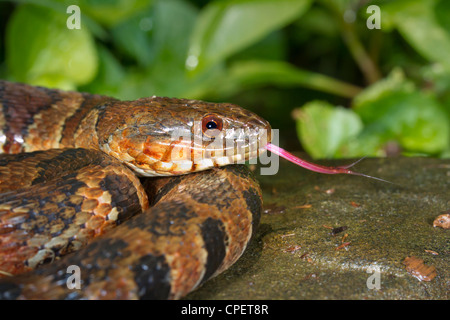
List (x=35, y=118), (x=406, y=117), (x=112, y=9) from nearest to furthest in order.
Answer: (x=35, y=118) < (x=406, y=117) < (x=112, y=9)

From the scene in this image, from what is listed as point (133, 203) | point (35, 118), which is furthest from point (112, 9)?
point (133, 203)

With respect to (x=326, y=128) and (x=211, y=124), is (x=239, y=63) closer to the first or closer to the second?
(x=326, y=128)

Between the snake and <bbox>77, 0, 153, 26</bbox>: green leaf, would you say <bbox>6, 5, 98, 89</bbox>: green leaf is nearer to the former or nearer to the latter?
<bbox>77, 0, 153, 26</bbox>: green leaf

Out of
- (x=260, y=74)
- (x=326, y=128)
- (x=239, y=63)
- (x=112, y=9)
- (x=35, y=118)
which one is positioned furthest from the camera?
(x=239, y=63)

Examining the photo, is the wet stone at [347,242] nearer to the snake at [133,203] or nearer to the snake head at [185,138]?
the snake at [133,203]
